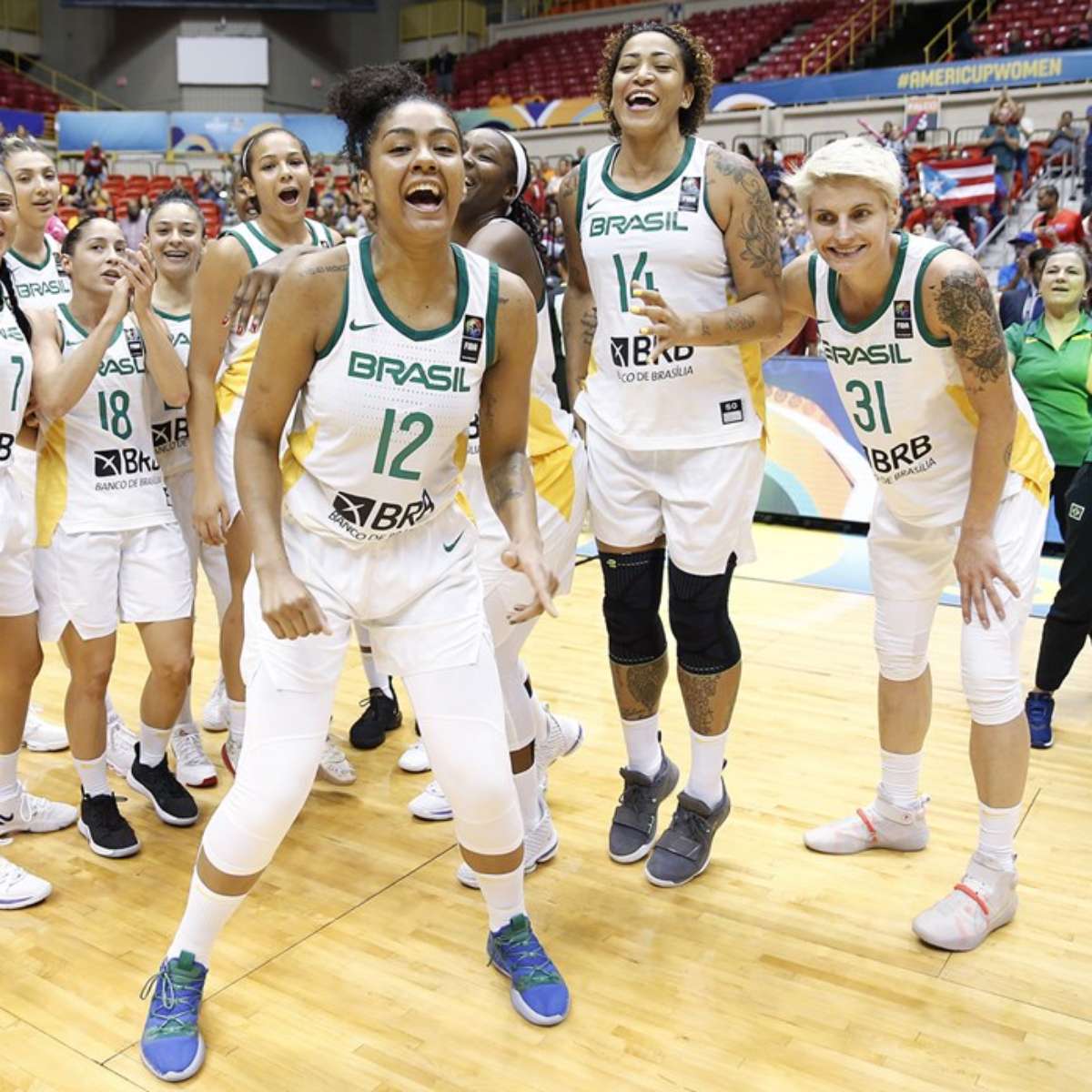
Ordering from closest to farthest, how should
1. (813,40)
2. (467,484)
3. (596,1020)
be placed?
(596,1020) → (467,484) → (813,40)

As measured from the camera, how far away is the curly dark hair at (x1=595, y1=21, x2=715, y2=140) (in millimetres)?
2941

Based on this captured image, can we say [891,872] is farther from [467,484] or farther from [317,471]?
[317,471]

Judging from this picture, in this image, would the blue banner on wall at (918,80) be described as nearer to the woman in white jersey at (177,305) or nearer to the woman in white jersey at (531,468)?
the woman in white jersey at (531,468)

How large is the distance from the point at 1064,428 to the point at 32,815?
4268mm

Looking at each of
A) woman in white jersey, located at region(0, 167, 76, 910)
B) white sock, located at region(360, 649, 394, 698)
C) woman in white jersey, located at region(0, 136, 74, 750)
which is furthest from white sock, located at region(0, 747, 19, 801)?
white sock, located at region(360, 649, 394, 698)

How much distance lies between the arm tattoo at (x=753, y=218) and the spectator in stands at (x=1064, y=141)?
10883 mm

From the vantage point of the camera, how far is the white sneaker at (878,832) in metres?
3.28

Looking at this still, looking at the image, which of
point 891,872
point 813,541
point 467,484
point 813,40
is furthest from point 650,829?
point 813,40

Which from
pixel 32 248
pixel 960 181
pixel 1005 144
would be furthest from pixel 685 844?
pixel 1005 144

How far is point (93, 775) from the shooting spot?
3.32m

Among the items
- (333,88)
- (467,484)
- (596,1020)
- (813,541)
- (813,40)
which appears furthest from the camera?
(813,40)

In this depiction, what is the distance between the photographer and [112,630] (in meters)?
3.22

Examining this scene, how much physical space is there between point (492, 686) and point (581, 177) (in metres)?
1.45

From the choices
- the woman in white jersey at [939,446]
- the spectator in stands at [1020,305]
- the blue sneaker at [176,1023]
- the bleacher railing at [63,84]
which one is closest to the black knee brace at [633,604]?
the woman in white jersey at [939,446]
